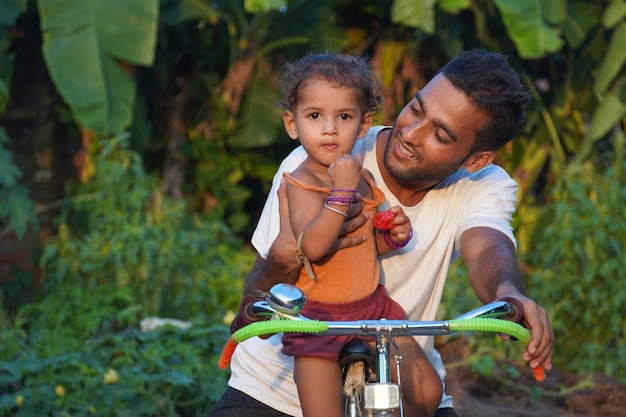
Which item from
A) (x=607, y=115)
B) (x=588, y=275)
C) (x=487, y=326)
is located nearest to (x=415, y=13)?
(x=607, y=115)

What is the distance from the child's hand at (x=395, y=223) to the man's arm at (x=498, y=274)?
24 cm

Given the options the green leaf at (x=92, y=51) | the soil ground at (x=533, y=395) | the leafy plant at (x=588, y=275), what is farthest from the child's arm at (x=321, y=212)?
the green leaf at (x=92, y=51)

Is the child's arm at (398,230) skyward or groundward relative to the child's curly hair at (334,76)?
groundward

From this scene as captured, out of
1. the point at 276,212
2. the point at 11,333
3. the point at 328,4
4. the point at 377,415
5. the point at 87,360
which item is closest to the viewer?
the point at 377,415

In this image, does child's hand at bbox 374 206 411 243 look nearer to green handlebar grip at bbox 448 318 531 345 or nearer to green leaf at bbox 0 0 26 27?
green handlebar grip at bbox 448 318 531 345

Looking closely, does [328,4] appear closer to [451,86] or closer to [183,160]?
[183,160]

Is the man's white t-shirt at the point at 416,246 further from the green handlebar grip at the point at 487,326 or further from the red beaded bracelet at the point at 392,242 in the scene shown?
the green handlebar grip at the point at 487,326

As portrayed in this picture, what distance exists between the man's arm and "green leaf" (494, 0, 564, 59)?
5.01 meters

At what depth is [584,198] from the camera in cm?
715

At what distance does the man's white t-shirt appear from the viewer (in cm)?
297

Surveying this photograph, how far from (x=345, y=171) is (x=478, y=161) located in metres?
0.62

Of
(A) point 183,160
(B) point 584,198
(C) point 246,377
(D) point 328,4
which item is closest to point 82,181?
(A) point 183,160

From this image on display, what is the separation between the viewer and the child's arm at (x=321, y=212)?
2.62 metres

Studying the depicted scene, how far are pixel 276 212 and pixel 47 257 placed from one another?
4.52 metres
